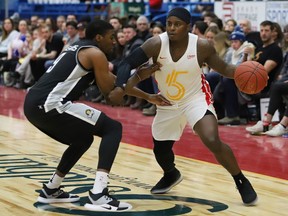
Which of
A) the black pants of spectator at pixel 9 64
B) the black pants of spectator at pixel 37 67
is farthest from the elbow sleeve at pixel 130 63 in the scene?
the black pants of spectator at pixel 9 64

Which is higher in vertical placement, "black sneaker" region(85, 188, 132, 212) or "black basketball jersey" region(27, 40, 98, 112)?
"black basketball jersey" region(27, 40, 98, 112)

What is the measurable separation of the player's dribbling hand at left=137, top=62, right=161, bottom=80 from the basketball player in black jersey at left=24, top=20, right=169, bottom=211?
1.30 ft

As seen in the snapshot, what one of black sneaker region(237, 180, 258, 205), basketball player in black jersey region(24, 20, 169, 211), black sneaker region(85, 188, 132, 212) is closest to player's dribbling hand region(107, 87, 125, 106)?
basketball player in black jersey region(24, 20, 169, 211)

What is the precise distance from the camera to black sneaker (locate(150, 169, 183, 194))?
593 cm

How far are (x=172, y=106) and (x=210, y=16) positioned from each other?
6.09m

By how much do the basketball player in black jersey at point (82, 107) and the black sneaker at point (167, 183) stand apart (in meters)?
0.65

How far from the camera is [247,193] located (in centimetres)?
547

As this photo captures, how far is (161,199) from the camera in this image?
5.70m

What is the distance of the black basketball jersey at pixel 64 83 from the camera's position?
529 cm

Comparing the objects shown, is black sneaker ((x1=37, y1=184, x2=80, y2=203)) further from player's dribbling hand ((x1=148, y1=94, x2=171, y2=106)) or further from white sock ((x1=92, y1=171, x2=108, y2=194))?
player's dribbling hand ((x1=148, y1=94, x2=171, y2=106))

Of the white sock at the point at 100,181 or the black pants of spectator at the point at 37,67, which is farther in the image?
the black pants of spectator at the point at 37,67

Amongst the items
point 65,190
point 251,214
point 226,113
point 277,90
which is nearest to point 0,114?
point 226,113

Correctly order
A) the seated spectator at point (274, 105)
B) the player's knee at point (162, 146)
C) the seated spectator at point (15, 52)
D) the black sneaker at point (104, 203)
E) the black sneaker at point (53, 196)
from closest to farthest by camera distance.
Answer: the black sneaker at point (104, 203) → the black sneaker at point (53, 196) → the player's knee at point (162, 146) → the seated spectator at point (274, 105) → the seated spectator at point (15, 52)

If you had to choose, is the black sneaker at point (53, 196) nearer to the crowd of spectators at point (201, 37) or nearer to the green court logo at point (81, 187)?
the green court logo at point (81, 187)
